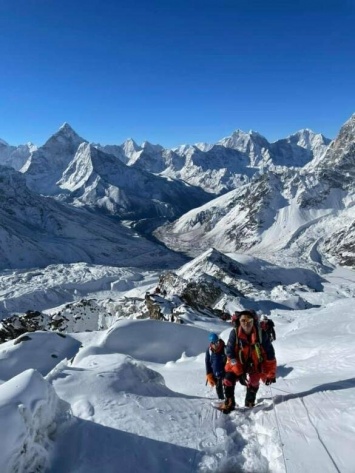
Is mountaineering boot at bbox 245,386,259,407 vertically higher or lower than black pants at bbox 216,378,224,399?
higher

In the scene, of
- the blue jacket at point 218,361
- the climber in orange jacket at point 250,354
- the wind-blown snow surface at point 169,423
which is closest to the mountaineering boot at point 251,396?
the climber in orange jacket at point 250,354

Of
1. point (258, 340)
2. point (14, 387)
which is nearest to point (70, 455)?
point (14, 387)

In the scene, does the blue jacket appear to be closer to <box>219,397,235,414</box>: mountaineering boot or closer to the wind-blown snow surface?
the wind-blown snow surface

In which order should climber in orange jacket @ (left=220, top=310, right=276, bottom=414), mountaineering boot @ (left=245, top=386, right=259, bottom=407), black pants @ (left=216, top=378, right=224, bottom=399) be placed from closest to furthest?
climber in orange jacket @ (left=220, top=310, right=276, bottom=414), mountaineering boot @ (left=245, top=386, right=259, bottom=407), black pants @ (left=216, top=378, right=224, bottom=399)

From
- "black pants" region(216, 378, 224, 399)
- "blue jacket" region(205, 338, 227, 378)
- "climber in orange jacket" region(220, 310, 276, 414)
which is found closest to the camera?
"climber in orange jacket" region(220, 310, 276, 414)

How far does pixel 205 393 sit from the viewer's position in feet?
51.2

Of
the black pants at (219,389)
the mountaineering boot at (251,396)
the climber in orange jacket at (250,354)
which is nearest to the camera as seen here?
the climber in orange jacket at (250,354)

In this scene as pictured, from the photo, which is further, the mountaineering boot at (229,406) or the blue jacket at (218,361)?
the blue jacket at (218,361)

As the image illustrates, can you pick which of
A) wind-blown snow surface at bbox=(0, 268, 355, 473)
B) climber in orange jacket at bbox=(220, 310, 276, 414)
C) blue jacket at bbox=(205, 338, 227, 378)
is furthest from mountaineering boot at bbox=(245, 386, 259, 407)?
blue jacket at bbox=(205, 338, 227, 378)

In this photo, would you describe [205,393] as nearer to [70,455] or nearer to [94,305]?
[70,455]

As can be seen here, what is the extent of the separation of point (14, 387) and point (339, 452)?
790 cm

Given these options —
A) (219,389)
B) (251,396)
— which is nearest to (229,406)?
(251,396)

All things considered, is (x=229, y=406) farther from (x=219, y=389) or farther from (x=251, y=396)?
(x=219, y=389)

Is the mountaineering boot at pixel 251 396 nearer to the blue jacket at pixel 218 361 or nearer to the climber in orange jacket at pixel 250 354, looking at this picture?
the climber in orange jacket at pixel 250 354
